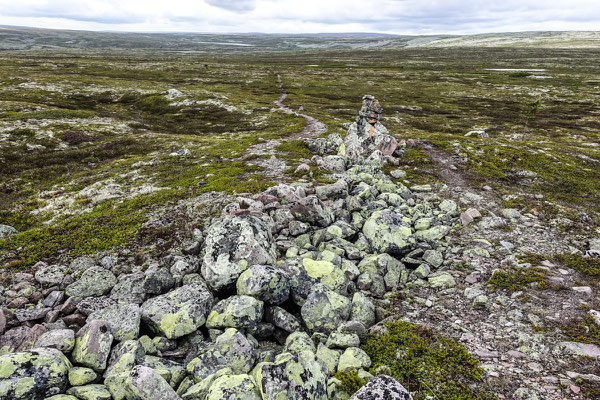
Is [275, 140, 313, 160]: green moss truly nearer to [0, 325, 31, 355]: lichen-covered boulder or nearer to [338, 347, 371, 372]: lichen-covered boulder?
[338, 347, 371, 372]: lichen-covered boulder

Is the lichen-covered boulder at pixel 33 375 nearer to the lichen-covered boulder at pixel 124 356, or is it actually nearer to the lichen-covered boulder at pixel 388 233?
the lichen-covered boulder at pixel 124 356

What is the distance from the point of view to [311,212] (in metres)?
20.5

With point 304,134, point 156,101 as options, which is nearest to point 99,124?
point 156,101

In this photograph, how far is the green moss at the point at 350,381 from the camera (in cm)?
1007

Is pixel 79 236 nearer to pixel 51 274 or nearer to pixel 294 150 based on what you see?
pixel 51 274

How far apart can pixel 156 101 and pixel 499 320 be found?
100891 millimetres

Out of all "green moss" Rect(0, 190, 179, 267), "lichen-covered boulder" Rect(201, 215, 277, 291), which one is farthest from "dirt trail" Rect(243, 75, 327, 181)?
"lichen-covered boulder" Rect(201, 215, 277, 291)

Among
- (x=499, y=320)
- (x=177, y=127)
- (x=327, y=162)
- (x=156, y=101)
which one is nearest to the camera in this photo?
(x=499, y=320)

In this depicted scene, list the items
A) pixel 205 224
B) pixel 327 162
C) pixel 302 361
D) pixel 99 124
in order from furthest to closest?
pixel 99 124 < pixel 327 162 < pixel 205 224 < pixel 302 361

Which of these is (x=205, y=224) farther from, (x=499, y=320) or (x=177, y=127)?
(x=177, y=127)

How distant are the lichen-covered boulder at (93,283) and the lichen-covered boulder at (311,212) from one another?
Answer: 11536mm

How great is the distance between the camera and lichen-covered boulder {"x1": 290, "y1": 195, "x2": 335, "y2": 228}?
20516 mm

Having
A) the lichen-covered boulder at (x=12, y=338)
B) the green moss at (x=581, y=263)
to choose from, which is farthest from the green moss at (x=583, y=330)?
the lichen-covered boulder at (x=12, y=338)

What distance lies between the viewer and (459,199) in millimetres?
26125
